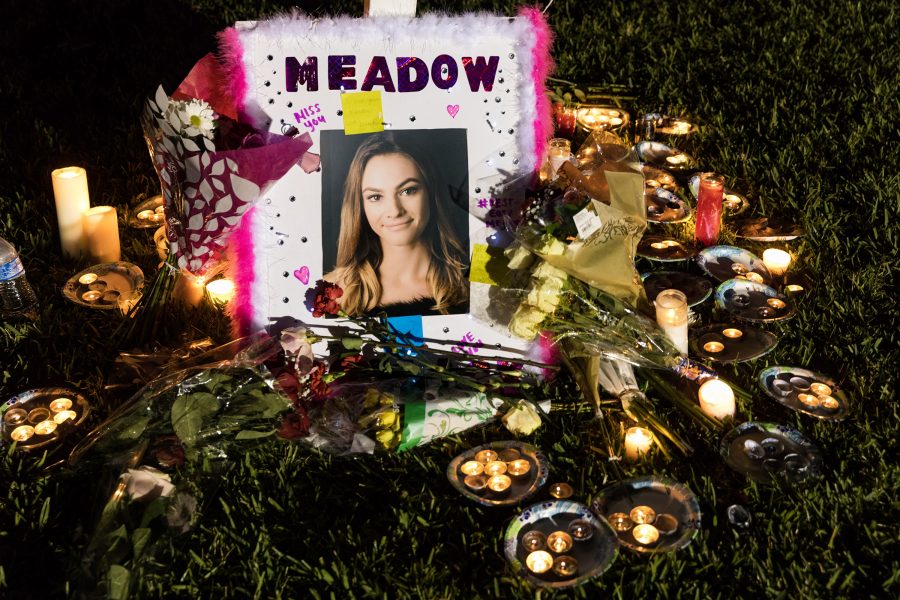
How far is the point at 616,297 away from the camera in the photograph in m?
3.10

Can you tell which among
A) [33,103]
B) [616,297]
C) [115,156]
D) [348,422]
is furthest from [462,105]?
[33,103]

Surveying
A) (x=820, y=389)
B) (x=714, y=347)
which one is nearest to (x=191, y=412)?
(x=714, y=347)

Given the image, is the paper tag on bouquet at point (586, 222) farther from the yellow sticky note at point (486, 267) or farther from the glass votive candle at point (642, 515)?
the glass votive candle at point (642, 515)

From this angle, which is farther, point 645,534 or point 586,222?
point 586,222

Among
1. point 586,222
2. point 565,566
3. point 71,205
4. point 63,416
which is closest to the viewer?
point 565,566

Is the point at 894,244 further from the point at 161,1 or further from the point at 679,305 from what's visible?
the point at 161,1

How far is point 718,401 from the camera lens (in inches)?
119

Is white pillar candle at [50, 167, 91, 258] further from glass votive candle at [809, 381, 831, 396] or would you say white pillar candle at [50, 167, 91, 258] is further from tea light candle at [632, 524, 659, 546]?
glass votive candle at [809, 381, 831, 396]

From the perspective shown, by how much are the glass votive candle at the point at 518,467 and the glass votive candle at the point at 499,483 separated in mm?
26

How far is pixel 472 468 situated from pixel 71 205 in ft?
6.96

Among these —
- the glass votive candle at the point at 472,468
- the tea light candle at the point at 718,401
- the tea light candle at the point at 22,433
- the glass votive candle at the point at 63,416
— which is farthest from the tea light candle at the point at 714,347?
the tea light candle at the point at 22,433

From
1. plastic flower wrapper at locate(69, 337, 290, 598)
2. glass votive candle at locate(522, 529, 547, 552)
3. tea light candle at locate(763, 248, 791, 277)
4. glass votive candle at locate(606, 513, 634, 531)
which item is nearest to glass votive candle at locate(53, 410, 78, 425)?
plastic flower wrapper at locate(69, 337, 290, 598)

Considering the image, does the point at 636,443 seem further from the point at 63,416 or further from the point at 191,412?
the point at 63,416

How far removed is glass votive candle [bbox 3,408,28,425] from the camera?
3.05 m
